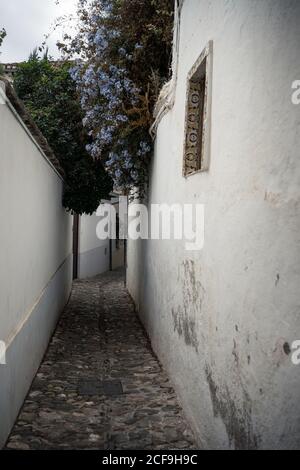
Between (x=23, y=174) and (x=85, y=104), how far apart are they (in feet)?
11.7

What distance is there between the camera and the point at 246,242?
9.05 feet

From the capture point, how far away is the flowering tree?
7.12 metres

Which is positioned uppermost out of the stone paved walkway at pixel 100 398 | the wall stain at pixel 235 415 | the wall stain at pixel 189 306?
the wall stain at pixel 189 306

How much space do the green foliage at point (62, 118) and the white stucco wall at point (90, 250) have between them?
6714 mm

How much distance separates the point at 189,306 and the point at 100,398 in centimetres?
163

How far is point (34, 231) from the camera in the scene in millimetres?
5777

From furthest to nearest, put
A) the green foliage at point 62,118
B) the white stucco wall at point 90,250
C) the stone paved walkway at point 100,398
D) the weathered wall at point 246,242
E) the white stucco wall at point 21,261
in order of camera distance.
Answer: the white stucco wall at point 90,250
the green foliage at point 62,118
the stone paved walkway at point 100,398
the white stucco wall at point 21,261
the weathered wall at point 246,242

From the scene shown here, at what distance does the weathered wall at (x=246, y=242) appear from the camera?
2.17 meters

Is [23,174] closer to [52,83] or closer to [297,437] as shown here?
[297,437]

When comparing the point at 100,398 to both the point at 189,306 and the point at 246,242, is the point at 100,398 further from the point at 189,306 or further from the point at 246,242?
the point at 246,242

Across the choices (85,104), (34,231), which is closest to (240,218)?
(34,231)

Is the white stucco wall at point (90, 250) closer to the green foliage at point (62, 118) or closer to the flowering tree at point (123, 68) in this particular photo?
the green foliage at point (62, 118)

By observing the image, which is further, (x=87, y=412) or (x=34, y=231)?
(x=34, y=231)

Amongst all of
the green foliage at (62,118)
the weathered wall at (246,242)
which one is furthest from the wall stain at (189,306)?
the green foliage at (62,118)
